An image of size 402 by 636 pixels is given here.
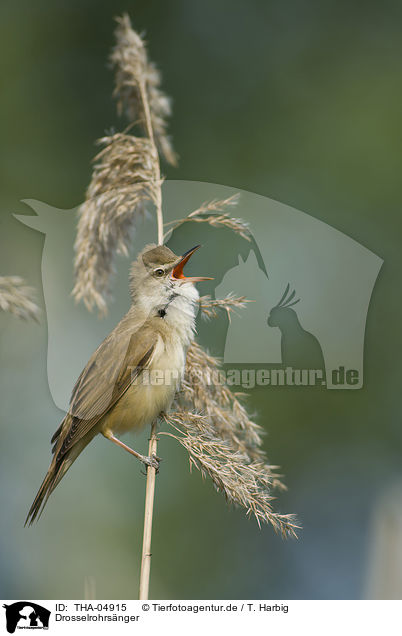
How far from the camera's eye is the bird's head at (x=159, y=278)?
105 inches

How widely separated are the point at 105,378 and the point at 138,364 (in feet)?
0.54

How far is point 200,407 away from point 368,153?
2529mm

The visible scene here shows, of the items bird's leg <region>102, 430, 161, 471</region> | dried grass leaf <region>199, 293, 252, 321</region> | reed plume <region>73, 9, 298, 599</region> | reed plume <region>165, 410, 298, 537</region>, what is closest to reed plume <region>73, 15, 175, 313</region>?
reed plume <region>73, 9, 298, 599</region>

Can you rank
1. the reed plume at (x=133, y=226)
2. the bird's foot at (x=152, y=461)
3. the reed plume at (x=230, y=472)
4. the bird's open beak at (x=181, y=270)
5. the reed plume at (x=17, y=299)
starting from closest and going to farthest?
the reed plume at (x=17, y=299) < the reed plume at (x=230, y=472) < the bird's foot at (x=152, y=461) < the reed plume at (x=133, y=226) < the bird's open beak at (x=181, y=270)

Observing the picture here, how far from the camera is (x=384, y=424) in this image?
12.8ft

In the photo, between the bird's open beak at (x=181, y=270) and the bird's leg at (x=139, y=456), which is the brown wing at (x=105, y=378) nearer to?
the bird's leg at (x=139, y=456)

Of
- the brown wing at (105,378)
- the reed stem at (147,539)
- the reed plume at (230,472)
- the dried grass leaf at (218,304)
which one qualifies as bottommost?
the reed stem at (147,539)

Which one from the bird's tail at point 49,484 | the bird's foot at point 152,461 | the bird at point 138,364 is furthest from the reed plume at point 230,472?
the bird's tail at point 49,484

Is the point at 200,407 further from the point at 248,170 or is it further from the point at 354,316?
the point at 248,170

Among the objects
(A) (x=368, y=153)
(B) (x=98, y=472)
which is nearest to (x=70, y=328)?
(B) (x=98, y=472)
